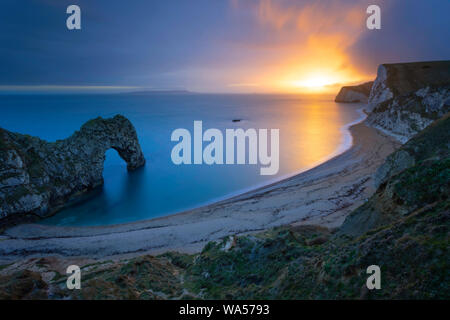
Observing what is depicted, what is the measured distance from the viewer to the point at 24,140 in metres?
25.3

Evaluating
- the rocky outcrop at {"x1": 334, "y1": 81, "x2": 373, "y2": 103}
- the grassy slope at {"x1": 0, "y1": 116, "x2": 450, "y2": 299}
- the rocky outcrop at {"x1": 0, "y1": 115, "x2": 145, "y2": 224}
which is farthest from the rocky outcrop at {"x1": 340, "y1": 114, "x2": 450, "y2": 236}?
the rocky outcrop at {"x1": 334, "y1": 81, "x2": 373, "y2": 103}

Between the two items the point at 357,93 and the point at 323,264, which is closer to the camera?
the point at 323,264

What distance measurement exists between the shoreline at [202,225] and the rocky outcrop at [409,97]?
2405cm

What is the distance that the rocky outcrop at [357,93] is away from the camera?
129m

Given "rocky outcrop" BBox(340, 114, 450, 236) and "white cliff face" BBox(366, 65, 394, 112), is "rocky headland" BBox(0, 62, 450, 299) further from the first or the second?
"white cliff face" BBox(366, 65, 394, 112)

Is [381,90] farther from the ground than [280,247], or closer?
farther from the ground

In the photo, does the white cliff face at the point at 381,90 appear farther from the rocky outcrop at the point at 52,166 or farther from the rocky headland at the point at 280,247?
the rocky outcrop at the point at 52,166

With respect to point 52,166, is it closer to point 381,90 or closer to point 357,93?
point 381,90

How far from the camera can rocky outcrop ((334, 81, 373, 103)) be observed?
129250mm

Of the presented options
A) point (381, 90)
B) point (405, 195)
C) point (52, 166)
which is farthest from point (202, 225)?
point (381, 90)

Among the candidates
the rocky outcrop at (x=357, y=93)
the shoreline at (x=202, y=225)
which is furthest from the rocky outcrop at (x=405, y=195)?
the rocky outcrop at (x=357, y=93)

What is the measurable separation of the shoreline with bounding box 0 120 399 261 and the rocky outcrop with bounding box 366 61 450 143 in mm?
24051

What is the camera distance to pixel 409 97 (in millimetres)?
49031

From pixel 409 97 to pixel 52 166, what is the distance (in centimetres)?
5875
